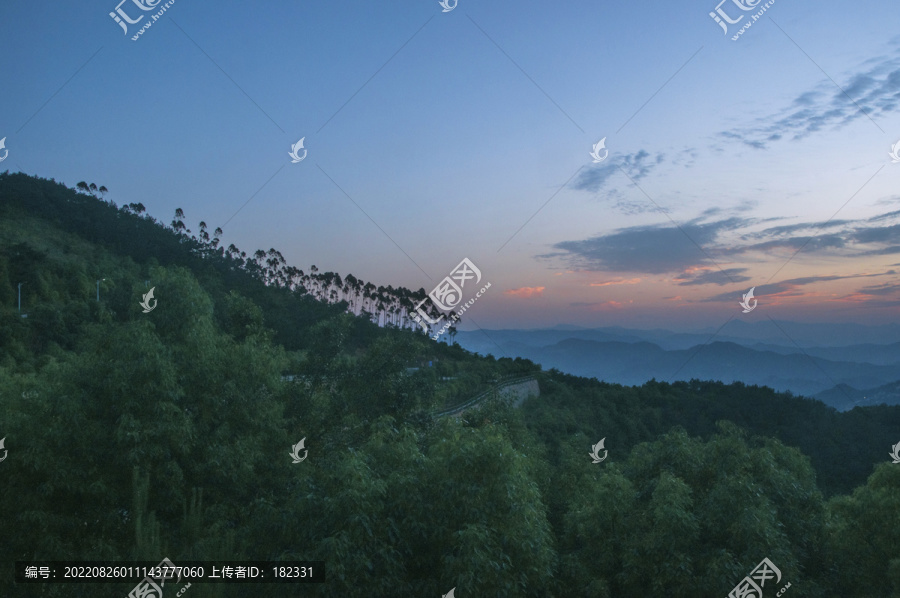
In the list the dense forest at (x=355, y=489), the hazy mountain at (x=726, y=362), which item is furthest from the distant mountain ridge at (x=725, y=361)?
the dense forest at (x=355, y=489)

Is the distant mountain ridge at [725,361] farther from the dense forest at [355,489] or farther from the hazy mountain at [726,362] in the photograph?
the dense forest at [355,489]

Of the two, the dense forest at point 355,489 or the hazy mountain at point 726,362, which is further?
the hazy mountain at point 726,362

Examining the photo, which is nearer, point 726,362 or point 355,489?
point 355,489

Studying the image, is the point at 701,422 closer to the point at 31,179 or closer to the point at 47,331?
the point at 47,331

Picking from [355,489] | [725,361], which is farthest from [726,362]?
[355,489]

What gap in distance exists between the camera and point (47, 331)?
95.6ft

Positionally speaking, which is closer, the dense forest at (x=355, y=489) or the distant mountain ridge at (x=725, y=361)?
the dense forest at (x=355, y=489)

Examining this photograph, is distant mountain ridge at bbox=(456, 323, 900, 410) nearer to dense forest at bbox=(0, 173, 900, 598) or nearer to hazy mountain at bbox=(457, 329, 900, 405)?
hazy mountain at bbox=(457, 329, 900, 405)

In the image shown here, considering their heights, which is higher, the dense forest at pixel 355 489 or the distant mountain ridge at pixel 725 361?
the distant mountain ridge at pixel 725 361

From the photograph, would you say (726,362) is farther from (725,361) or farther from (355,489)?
(355,489)

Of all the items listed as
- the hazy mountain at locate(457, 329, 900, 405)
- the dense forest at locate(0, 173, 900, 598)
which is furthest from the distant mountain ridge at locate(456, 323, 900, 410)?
the dense forest at locate(0, 173, 900, 598)

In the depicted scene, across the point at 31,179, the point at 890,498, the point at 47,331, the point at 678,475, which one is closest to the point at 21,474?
the point at 678,475

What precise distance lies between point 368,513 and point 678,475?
19.4ft

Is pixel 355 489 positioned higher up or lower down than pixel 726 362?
lower down
